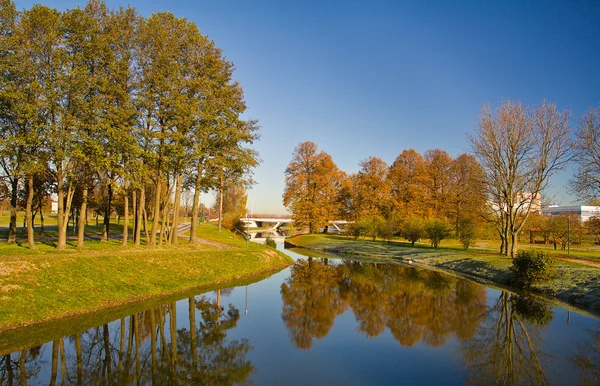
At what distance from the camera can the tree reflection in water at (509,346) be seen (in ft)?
33.6

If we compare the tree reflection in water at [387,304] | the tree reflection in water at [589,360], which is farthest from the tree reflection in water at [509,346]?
the tree reflection in water at [589,360]

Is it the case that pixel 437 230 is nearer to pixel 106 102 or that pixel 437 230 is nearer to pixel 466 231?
pixel 466 231

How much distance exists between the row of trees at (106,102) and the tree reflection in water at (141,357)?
1170 cm

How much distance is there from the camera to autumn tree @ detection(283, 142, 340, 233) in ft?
199

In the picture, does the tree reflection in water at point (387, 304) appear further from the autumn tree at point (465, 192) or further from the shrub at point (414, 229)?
the shrub at point (414, 229)

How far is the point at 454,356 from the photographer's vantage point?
38.9ft

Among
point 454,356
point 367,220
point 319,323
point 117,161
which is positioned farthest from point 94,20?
point 367,220

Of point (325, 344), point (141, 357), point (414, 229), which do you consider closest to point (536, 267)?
point (325, 344)

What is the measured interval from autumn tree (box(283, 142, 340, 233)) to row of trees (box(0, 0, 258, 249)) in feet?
101

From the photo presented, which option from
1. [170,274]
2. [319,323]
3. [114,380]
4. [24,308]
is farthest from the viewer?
[170,274]

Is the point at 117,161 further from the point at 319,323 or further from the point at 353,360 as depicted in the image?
the point at 353,360

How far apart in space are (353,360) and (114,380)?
22.1 feet

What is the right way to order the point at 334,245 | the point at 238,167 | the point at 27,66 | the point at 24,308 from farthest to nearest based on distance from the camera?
the point at 334,245, the point at 238,167, the point at 27,66, the point at 24,308

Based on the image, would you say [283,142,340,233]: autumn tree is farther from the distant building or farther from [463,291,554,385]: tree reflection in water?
[463,291,554,385]: tree reflection in water
